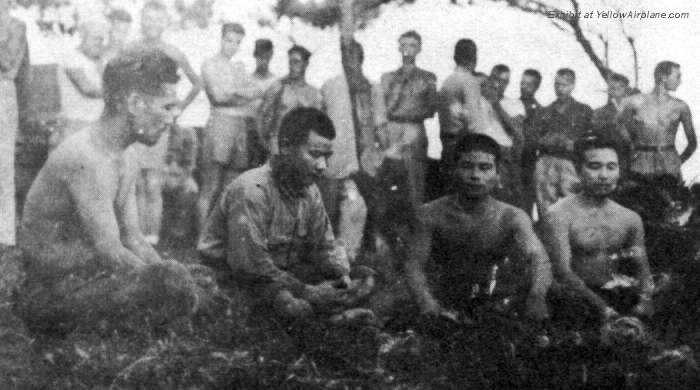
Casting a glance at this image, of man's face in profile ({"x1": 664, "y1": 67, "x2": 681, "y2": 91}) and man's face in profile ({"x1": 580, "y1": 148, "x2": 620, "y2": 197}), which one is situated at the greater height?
man's face in profile ({"x1": 664, "y1": 67, "x2": 681, "y2": 91})

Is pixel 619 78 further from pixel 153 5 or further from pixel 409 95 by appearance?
pixel 153 5

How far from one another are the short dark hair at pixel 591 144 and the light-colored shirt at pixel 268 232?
1485 millimetres

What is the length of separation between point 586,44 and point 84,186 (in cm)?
291

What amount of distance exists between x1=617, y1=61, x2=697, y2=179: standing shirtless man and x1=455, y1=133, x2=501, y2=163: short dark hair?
97 cm

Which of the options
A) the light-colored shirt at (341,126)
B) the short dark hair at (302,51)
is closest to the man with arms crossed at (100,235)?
the short dark hair at (302,51)

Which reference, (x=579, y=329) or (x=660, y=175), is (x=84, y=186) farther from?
(x=660, y=175)

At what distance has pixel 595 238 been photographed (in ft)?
16.7

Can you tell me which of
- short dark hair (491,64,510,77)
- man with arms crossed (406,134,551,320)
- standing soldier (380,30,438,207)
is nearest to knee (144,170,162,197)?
standing soldier (380,30,438,207)

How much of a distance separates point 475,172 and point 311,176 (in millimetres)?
878

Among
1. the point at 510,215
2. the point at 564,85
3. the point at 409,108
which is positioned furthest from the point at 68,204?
the point at 564,85

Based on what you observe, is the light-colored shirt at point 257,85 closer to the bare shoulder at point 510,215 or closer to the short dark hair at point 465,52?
the short dark hair at point 465,52

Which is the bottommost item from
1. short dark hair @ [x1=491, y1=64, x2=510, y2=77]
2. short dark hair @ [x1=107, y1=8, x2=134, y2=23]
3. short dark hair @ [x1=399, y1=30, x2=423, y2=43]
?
short dark hair @ [x1=491, y1=64, x2=510, y2=77]

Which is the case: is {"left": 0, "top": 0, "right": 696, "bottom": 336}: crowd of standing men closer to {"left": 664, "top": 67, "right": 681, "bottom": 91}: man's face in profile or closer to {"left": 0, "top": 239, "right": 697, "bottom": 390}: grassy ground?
{"left": 664, "top": 67, "right": 681, "bottom": 91}: man's face in profile

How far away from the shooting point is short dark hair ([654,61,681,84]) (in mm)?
5340
